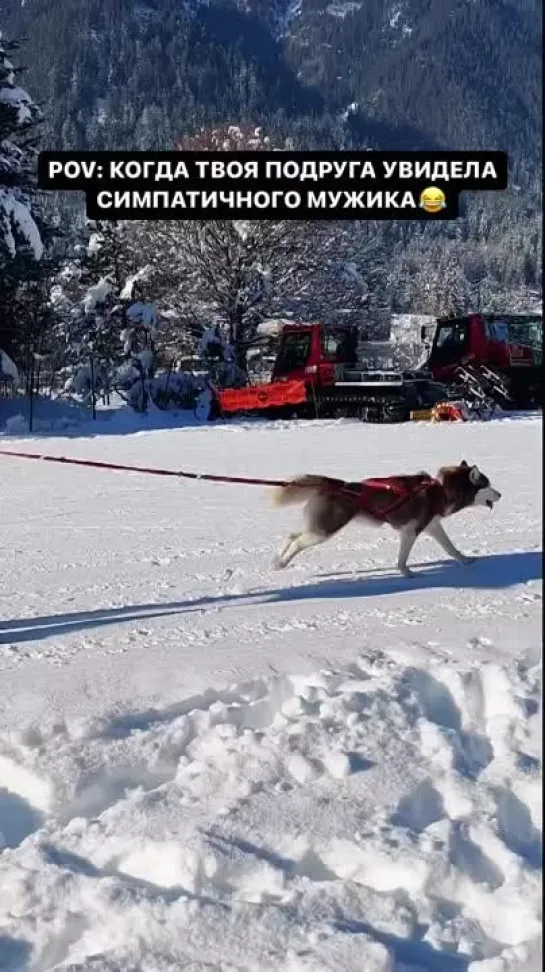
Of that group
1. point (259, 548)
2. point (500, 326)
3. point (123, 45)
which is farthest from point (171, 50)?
point (259, 548)

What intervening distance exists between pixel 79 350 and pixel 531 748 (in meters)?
28.9

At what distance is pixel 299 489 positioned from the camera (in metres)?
6.36

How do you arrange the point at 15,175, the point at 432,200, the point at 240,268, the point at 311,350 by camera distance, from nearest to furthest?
the point at 432,200 → the point at 15,175 → the point at 311,350 → the point at 240,268

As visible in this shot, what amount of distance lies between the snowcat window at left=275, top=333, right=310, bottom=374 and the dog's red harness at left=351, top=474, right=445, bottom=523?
1733 centimetres

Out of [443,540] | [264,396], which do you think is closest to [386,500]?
[443,540]

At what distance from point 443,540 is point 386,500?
0.72m

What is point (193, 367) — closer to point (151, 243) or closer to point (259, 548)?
point (151, 243)

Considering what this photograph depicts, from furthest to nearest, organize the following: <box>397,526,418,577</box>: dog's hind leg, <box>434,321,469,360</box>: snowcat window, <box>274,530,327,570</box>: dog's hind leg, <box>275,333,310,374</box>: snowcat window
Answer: <box>275,333,310,374</box>: snowcat window < <box>434,321,469,360</box>: snowcat window < <box>274,530,327,570</box>: dog's hind leg < <box>397,526,418,577</box>: dog's hind leg

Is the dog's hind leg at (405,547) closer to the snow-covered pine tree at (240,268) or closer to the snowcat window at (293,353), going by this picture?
the snowcat window at (293,353)

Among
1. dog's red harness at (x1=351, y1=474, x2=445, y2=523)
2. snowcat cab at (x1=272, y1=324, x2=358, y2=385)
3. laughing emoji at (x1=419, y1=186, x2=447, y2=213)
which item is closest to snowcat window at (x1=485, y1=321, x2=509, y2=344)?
snowcat cab at (x1=272, y1=324, x2=358, y2=385)

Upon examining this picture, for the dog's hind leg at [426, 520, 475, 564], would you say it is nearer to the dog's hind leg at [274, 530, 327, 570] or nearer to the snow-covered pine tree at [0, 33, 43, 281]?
the dog's hind leg at [274, 530, 327, 570]

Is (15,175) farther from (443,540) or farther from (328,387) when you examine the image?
(443,540)

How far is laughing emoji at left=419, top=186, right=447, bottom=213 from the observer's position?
4.31 meters

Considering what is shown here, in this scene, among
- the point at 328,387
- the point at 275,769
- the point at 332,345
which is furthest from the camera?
the point at 332,345
